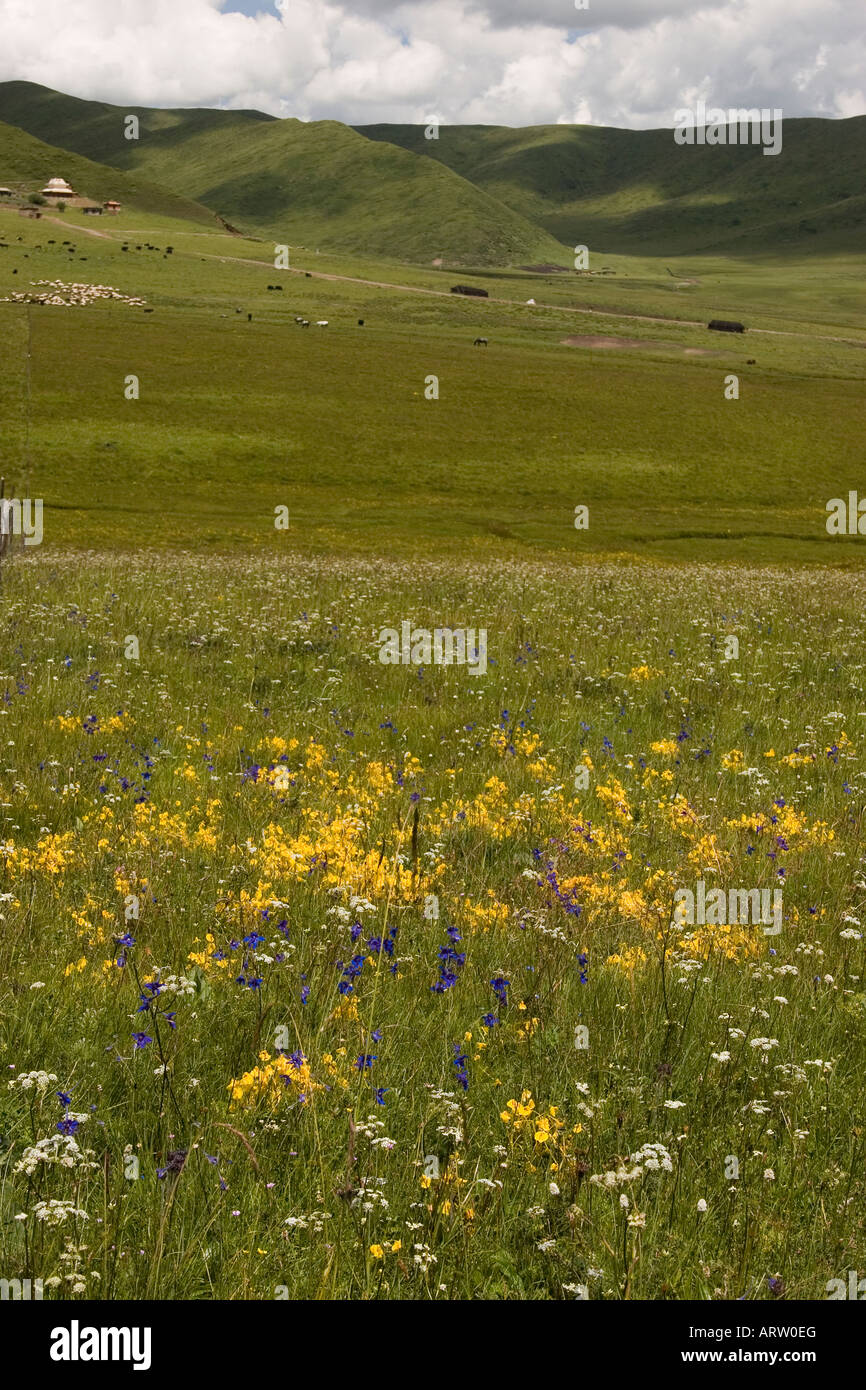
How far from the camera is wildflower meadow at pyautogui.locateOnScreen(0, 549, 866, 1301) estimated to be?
11.9 ft

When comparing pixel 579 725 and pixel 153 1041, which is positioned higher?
pixel 579 725

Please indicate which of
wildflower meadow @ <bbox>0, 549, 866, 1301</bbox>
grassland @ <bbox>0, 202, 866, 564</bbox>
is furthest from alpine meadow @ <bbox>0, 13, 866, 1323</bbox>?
grassland @ <bbox>0, 202, 866, 564</bbox>

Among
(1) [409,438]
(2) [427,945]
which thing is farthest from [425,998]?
(1) [409,438]

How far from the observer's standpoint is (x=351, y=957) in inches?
215

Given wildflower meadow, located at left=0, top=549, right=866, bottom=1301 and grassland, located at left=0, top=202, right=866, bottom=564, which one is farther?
grassland, located at left=0, top=202, right=866, bottom=564

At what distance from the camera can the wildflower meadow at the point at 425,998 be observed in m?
3.62

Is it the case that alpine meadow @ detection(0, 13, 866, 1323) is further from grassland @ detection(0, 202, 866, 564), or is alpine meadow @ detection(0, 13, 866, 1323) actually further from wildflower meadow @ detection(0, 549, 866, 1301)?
grassland @ detection(0, 202, 866, 564)

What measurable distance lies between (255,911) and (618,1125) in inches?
96.8

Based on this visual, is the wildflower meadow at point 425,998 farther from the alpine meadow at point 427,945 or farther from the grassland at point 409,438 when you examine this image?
the grassland at point 409,438

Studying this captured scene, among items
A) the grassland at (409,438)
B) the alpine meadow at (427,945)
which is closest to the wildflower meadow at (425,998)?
the alpine meadow at (427,945)

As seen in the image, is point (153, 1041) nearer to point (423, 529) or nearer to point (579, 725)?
point (579, 725)

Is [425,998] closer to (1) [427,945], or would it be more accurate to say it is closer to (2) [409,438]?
(1) [427,945]

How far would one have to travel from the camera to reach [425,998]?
209 inches

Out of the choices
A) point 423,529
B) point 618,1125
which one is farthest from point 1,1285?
point 423,529
